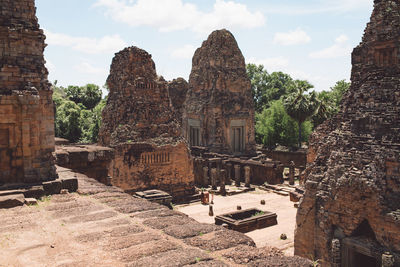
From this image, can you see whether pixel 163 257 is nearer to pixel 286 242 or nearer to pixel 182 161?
pixel 286 242

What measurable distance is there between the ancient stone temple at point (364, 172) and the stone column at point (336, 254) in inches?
1.0

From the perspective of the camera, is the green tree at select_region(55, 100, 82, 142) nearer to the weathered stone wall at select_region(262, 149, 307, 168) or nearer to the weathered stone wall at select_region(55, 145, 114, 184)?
the weathered stone wall at select_region(262, 149, 307, 168)

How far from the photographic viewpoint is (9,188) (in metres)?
6.32

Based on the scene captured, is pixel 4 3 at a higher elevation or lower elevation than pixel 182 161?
higher

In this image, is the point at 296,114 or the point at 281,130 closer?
the point at 296,114

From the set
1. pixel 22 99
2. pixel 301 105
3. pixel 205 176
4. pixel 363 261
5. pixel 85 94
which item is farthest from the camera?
pixel 85 94

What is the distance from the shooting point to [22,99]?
644 cm

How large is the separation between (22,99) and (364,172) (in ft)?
27.3

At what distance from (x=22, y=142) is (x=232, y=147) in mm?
23743

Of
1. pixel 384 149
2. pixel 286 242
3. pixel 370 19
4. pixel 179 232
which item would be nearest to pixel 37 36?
pixel 179 232

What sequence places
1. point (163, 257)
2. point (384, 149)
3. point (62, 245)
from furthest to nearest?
point (384, 149) → point (62, 245) → point (163, 257)

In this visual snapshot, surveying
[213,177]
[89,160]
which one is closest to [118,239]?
[89,160]

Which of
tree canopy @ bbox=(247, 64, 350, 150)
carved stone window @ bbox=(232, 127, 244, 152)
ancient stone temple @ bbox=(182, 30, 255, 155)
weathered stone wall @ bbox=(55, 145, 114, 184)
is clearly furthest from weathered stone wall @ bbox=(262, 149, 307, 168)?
weathered stone wall @ bbox=(55, 145, 114, 184)

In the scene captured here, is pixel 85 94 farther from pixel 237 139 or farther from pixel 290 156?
pixel 290 156
